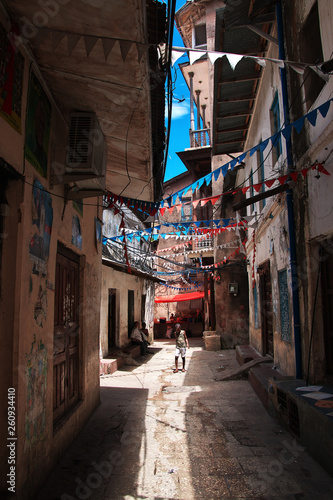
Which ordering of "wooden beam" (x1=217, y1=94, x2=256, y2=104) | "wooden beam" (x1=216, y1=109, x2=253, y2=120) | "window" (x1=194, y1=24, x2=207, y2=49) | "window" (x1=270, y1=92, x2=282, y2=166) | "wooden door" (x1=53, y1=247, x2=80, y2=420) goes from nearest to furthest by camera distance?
"wooden door" (x1=53, y1=247, x2=80, y2=420) → "window" (x1=270, y1=92, x2=282, y2=166) → "wooden beam" (x1=217, y1=94, x2=256, y2=104) → "wooden beam" (x1=216, y1=109, x2=253, y2=120) → "window" (x1=194, y1=24, x2=207, y2=49)

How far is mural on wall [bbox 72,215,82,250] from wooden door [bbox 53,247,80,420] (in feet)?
0.60

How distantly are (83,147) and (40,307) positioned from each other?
1.89 meters

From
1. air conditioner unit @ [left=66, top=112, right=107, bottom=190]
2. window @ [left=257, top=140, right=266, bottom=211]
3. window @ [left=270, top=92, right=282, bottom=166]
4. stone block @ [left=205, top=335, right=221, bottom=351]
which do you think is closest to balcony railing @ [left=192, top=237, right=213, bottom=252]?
stone block @ [left=205, top=335, right=221, bottom=351]

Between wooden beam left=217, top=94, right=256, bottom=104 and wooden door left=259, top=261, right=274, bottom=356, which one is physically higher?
wooden beam left=217, top=94, right=256, bottom=104

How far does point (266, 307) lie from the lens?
10.4 m

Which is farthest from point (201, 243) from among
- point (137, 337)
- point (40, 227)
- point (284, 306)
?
point (40, 227)

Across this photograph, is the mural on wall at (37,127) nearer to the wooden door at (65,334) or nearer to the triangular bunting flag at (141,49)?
the triangular bunting flag at (141,49)

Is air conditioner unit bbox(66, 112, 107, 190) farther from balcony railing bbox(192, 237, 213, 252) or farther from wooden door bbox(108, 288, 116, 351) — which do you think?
balcony railing bbox(192, 237, 213, 252)

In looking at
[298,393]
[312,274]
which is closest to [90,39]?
[312,274]

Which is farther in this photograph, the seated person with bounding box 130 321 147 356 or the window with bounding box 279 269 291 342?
the seated person with bounding box 130 321 147 356

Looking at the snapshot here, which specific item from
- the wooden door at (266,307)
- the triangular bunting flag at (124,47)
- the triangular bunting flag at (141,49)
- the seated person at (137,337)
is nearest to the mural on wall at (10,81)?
the triangular bunting flag at (124,47)

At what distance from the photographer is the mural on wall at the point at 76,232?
524cm

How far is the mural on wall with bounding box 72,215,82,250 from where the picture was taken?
5.24 m

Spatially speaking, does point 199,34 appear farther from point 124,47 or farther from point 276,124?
point 124,47
